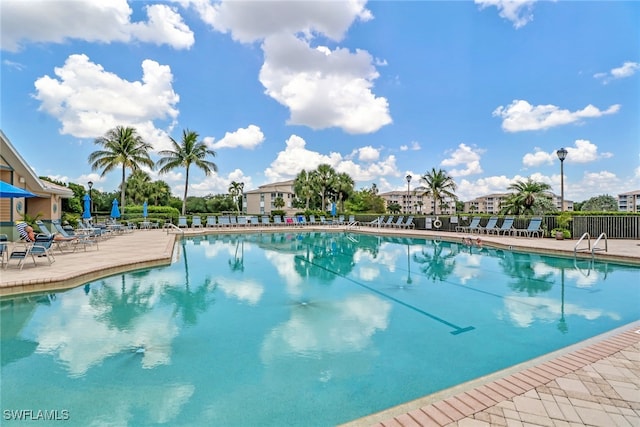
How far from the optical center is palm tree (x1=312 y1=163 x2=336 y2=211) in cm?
3928

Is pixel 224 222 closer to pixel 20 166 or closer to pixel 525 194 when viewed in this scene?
pixel 20 166

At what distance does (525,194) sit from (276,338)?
894 inches

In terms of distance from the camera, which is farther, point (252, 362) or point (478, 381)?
point (252, 362)

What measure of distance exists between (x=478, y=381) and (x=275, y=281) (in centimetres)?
560

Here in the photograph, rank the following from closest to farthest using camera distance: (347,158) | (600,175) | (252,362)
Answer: (252,362)
(600,175)
(347,158)

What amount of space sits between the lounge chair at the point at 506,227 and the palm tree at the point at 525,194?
15.6 feet

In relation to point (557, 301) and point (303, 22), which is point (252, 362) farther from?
point (303, 22)

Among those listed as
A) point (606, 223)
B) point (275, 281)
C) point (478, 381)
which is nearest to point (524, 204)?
point (606, 223)

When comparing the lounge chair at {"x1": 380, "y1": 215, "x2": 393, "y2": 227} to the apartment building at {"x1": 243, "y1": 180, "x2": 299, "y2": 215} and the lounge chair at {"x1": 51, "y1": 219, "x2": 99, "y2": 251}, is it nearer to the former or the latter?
the lounge chair at {"x1": 51, "y1": 219, "x2": 99, "y2": 251}

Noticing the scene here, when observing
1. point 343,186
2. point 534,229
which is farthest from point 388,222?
point 343,186

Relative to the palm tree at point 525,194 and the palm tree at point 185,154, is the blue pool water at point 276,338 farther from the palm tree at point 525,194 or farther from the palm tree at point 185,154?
the palm tree at point 185,154

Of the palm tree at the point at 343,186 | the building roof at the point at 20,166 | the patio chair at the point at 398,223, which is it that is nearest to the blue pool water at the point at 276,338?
the building roof at the point at 20,166

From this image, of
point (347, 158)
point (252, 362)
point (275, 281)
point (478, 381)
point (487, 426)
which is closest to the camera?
point (487, 426)

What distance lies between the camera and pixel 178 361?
3.75m
